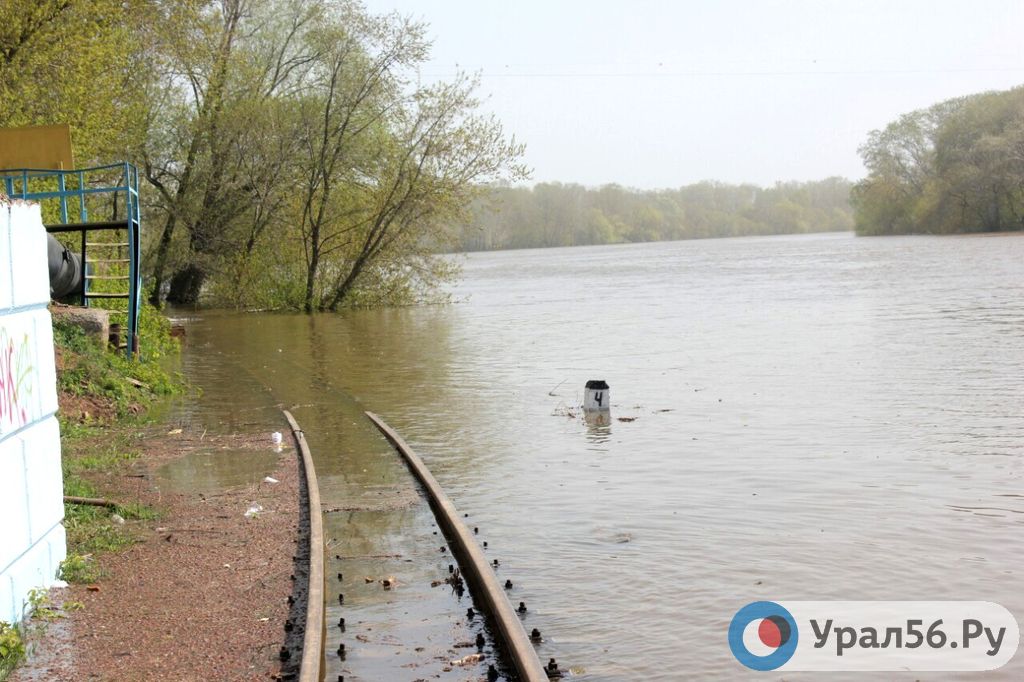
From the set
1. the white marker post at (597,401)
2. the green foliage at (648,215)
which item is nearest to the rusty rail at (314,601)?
the white marker post at (597,401)

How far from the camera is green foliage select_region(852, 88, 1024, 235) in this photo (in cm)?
9425

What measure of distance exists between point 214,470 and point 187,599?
14.3 feet

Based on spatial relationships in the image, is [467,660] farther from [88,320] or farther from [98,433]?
[88,320]

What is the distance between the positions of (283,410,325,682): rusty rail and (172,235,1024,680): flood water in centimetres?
32

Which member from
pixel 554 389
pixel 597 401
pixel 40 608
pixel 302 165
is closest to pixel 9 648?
pixel 40 608

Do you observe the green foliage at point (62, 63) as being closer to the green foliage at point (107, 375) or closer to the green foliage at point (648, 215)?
the green foliage at point (107, 375)

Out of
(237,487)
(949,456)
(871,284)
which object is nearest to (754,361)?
(949,456)

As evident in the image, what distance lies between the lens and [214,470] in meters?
11.1

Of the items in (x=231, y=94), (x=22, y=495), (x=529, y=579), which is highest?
(x=231, y=94)

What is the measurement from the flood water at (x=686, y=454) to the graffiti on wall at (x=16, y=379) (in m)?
2.68

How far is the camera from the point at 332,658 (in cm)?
608

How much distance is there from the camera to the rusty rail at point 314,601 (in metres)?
5.52

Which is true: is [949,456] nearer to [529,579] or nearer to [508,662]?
[529,579]

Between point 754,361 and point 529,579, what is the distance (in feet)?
45.2
